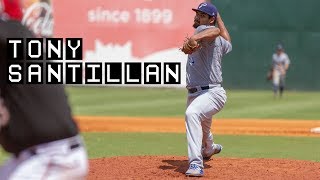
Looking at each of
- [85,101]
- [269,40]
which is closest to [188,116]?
[85,101]

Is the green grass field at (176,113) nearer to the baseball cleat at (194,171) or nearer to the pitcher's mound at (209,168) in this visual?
the pitcher's mound at (209,168)

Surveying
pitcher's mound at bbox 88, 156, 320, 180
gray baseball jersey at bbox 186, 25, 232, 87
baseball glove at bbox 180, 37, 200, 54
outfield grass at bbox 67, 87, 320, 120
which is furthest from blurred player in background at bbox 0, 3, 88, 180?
outfield grass at bbox 67, 87, 320, 120

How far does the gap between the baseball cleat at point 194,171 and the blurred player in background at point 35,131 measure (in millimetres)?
4955

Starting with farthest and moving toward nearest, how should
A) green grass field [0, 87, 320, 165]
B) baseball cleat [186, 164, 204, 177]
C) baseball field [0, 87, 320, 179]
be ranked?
green grass field [0, 87, 320, 165] < baseball field [0, 87, 320, 179] < baseball cleat [186, 164, 204, 177]

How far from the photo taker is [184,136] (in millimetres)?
15172

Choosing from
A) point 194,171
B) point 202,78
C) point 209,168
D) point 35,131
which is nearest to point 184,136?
point 209,168

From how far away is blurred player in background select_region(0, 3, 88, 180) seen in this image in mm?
4129

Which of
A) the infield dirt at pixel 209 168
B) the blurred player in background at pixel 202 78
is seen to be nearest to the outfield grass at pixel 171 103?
the infield dirt at pixel 209 168

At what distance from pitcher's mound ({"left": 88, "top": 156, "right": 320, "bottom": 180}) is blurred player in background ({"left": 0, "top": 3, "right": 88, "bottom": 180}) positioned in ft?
16.0

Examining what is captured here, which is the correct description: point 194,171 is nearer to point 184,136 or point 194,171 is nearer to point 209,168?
point 209,168

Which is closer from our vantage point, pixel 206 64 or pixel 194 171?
pixel 194 171

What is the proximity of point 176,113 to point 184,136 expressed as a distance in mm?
5835

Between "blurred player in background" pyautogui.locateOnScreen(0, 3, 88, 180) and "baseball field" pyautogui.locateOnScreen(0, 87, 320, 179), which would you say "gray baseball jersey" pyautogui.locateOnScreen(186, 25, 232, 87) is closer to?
"baseball field" pyautogui.locateOnScreen(0, 87, 320, 179)

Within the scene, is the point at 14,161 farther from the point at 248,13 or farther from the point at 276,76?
the point at 248,13
